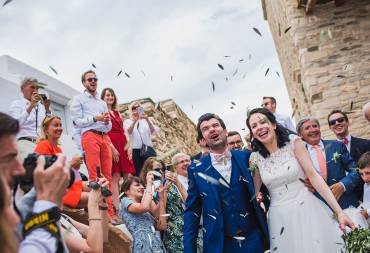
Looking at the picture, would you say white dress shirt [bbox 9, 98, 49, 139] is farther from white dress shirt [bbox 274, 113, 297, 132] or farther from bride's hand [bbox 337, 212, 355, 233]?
bride's hand [bbox 337, 212, 355, 233]

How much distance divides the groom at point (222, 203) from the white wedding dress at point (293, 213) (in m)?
0.28

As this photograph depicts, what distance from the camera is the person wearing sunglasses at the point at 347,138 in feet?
18.3

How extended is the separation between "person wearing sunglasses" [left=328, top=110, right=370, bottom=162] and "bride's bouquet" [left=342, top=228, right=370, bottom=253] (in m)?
2.11

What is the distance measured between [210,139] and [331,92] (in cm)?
630

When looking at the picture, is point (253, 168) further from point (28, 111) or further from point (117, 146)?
point (117, 146)

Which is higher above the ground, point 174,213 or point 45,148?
point 45,148

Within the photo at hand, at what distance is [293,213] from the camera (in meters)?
4.05

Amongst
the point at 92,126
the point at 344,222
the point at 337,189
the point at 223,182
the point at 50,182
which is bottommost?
the point at 344,222

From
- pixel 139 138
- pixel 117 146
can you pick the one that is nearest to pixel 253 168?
pixel 117 146

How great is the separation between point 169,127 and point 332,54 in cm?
487

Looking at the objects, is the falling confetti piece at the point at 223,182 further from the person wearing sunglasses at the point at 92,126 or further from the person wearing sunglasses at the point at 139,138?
the person wearing sunglasses at the point at 139,138

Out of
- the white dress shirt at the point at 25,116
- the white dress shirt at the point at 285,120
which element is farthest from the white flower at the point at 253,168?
the white dress shirt at the point at 285,120

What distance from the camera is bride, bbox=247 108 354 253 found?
13.0 feet

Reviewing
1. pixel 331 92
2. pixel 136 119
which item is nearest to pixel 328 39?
pixel 331 92
